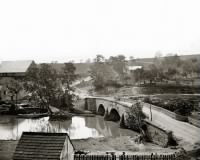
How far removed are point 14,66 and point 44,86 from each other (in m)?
13.9

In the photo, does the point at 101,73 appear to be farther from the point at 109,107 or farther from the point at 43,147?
the point at 43,147

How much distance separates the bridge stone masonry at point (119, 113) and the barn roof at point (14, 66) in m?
17.7

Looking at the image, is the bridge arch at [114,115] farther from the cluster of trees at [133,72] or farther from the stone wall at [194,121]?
the cluster of trees at [133,72]

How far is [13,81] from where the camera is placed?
49.2 meters

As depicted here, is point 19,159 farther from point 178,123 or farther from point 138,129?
point 138,129

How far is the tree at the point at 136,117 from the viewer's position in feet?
90.9

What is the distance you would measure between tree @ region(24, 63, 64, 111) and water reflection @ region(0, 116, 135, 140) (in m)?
5.49

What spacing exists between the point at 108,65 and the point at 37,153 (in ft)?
180

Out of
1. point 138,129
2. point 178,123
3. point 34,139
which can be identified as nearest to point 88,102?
point 138,129

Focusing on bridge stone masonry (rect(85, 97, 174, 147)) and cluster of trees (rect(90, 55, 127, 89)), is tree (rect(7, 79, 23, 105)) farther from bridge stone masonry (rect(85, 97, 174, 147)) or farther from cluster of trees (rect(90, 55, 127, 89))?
cluster of trees (rect(90, 55, 127, 89))

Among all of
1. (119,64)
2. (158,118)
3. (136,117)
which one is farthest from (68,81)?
(158,118)

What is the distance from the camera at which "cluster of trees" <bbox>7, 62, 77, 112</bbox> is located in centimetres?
4622

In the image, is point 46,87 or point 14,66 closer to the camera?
point 46,87

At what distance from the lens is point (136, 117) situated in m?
28.4
